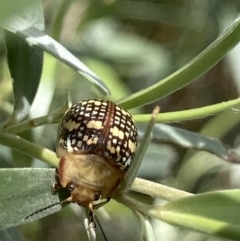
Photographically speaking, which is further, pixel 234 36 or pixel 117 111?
pixel 117 111

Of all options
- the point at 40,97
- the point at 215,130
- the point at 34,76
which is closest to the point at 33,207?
the point at 34,76

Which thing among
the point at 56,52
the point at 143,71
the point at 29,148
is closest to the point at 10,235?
the point at 29,148

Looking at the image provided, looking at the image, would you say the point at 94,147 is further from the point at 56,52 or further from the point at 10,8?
the point at 10,8

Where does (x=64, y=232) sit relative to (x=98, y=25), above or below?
below

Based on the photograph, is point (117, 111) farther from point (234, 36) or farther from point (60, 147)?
point (234, 36)

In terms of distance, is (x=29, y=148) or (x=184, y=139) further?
(x=184, y=139)

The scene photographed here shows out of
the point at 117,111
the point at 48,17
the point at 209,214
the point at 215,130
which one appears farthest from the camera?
the point at 215,130

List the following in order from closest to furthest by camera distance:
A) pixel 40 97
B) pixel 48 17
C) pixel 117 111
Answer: pixel 117 111 → pixel 40 97 → pixel 48 17

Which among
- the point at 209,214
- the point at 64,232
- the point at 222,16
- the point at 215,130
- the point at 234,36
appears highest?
the point at 234,36
